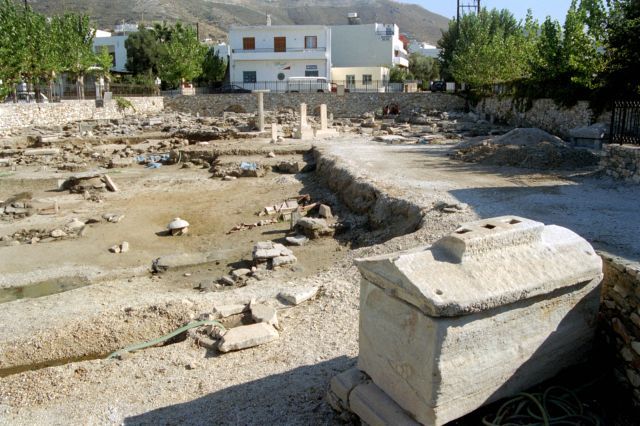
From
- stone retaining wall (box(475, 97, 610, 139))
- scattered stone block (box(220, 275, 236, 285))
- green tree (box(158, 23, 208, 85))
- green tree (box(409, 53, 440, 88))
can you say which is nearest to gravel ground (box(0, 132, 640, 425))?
scattered stone block (box(220, 275, 236, 285))

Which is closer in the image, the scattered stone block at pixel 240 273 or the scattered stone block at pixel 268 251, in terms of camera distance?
the scattered stone block at pixel 240 273

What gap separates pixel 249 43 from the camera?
54.9m

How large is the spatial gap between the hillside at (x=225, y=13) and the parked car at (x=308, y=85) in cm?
5073

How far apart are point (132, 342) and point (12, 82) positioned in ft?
103

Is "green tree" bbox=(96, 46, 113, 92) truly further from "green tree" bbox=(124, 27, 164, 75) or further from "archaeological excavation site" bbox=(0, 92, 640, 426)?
"archaeological excavation site" bbox=(0, 92, 640, 426)

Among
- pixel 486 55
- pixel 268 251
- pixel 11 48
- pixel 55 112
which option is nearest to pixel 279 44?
pixel 486 55

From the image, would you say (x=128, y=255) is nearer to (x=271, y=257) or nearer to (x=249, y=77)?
(x=271, y=257)

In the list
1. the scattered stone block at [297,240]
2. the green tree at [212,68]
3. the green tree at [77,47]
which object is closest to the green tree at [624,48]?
the scattered stone block at [297,240]

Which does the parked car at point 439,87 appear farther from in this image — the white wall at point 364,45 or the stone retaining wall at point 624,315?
the stone retaining wall at point 624,315

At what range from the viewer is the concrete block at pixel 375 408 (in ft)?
12.6

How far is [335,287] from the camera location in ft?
25.0

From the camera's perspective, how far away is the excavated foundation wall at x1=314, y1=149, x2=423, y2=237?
10.4 m

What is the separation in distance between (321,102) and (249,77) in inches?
543

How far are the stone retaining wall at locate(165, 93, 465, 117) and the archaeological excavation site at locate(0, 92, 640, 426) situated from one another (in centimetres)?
2350
